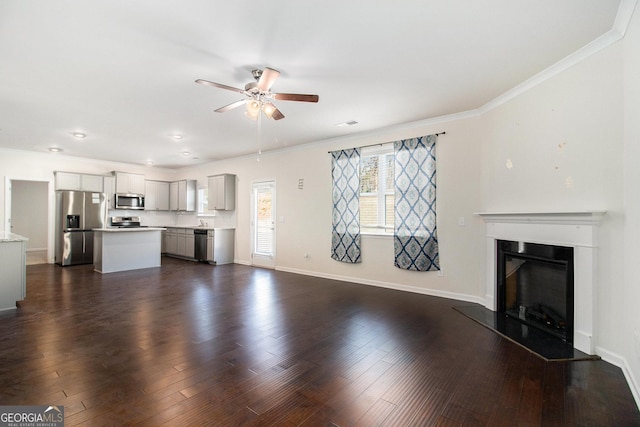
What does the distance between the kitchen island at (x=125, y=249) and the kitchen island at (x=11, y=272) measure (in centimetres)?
226

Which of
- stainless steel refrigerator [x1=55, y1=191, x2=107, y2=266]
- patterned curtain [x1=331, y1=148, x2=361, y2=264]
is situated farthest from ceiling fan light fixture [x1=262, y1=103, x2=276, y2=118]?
stainless steel refrigerator [x1=55, y1=191, x2=107, y2=266]

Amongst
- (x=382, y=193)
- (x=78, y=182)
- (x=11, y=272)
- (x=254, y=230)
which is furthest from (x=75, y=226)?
(x=382, y=193)

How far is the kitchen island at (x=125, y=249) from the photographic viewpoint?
6008 mm

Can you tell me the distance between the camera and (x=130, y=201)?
8141 millimetres

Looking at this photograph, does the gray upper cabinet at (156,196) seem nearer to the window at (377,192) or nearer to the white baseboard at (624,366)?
the window at (377,192)

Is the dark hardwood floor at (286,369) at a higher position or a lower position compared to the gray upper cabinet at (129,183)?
lower

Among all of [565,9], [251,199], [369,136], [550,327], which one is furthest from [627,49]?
[251,199]

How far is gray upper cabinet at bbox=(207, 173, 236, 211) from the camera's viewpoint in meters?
7.40

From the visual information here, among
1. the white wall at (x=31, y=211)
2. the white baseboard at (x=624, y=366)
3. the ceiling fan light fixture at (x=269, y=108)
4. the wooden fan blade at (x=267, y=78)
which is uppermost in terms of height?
the wooden fan blade at (x=267, y=78)

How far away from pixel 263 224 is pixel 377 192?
306 centimetres

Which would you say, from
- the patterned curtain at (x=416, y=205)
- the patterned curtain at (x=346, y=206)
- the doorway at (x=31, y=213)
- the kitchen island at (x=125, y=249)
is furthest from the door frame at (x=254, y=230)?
the doorway at (x=31, y=213)

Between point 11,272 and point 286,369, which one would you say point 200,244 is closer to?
point 11,272

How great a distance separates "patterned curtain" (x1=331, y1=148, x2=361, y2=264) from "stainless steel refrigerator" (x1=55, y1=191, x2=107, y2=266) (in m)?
6.08

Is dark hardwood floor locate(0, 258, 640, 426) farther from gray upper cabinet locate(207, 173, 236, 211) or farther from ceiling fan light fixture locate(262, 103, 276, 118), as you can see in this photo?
gray upper cabinet locate(207, 173, 236, 211)
